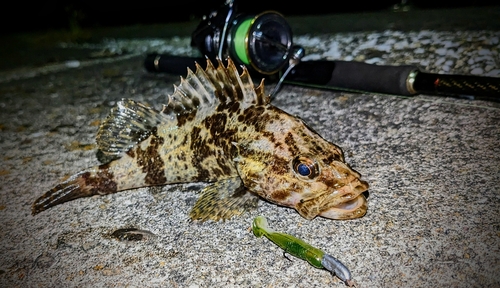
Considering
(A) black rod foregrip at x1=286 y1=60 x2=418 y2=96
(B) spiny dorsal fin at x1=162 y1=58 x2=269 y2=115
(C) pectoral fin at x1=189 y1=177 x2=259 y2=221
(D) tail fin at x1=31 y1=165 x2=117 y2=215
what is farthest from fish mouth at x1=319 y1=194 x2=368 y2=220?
(D) tail fin at x1=31 y1=165 x2=117 y2=215

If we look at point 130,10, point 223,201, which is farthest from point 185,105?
point 130,10

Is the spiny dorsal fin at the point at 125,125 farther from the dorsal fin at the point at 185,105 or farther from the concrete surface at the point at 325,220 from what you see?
the concrete surface at the point at 325,220

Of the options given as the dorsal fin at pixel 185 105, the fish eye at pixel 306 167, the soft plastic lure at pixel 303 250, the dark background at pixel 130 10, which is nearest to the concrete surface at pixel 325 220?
the soft plastic lure at pixel 303 250

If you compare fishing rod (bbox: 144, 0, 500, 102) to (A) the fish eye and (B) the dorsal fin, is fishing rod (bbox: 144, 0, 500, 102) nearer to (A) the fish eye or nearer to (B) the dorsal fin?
(B) the dorsal fin

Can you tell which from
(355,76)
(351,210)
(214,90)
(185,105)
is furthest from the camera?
(355,76)

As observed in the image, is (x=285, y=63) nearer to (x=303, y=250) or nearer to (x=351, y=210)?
(x=351, y=210)

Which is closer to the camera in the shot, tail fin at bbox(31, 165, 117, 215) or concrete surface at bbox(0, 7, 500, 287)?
concrete surface at bbox(0, 7, 500, 287)
